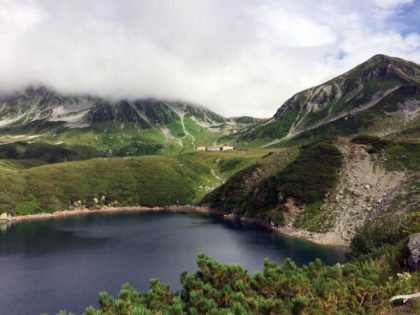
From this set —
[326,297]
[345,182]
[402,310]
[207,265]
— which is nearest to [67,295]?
[207,265]

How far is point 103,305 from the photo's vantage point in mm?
24844

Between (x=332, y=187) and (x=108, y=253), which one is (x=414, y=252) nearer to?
(x=108, y=253)

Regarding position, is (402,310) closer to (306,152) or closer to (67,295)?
(67,295)

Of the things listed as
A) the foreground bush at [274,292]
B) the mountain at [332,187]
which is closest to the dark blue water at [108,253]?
the mountain at [332,187]

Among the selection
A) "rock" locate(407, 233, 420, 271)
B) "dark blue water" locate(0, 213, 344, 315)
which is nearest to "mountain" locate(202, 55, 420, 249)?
"dark blue water" locate(0, 213, 344, 315)

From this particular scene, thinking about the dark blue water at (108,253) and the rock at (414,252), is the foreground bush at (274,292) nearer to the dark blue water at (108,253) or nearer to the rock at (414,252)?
the rock at (414,252)

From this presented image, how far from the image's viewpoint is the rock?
80.2 feet

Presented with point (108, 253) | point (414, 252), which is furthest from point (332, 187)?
point (414, 252)

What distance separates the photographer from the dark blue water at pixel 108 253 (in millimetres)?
85188

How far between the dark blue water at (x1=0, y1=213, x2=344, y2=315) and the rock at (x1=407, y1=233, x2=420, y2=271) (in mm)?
62841

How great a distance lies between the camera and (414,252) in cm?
2491

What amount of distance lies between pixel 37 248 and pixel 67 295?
52552 mm

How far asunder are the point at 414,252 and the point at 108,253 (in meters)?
107

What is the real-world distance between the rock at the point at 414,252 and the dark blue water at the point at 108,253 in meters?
62.8
